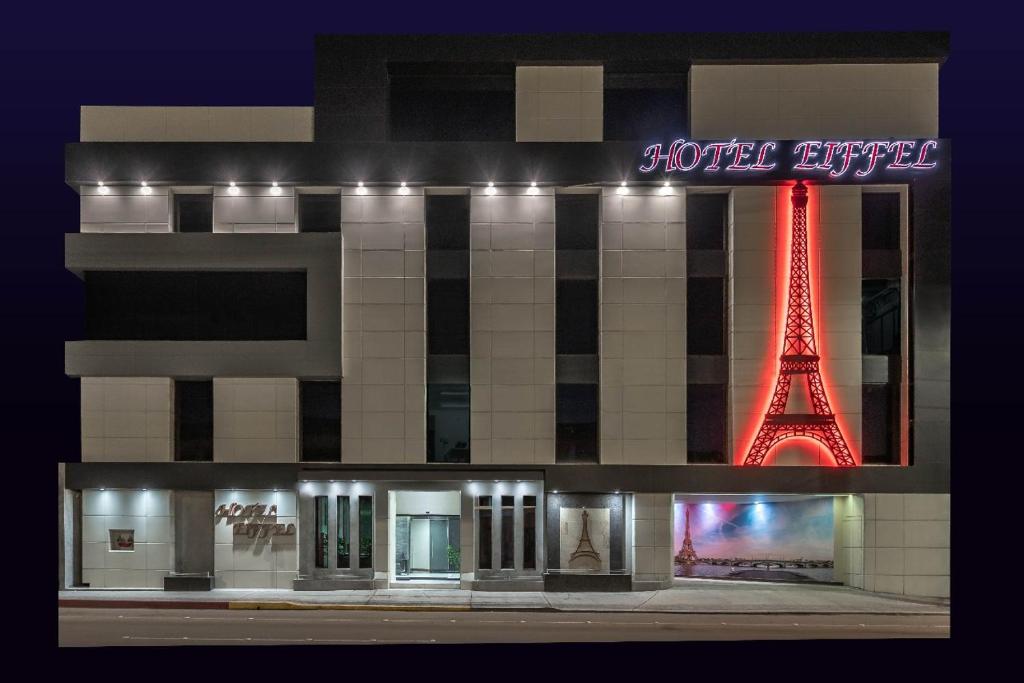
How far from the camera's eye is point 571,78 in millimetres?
33312

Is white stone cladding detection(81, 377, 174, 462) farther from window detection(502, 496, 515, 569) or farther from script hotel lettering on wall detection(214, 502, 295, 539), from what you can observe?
window detection(502, 496, 515, 569)

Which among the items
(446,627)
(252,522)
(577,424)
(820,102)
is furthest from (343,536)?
(820,102)

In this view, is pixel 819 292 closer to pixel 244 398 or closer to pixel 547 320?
pixel 547 320

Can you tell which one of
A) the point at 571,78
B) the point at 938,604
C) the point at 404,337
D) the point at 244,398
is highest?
the point at 571,78

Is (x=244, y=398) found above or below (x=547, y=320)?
below

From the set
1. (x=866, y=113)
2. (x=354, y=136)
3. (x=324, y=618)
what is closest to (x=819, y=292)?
(x=866, y=113)

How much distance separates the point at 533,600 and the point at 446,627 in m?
3.96

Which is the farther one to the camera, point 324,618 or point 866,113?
point 866,113

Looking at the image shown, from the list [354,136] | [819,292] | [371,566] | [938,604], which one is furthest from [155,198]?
[938,604]

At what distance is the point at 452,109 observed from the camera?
3506cm

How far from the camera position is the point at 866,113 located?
32969 millimetres

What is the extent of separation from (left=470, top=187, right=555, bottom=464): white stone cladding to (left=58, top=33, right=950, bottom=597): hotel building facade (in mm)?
108

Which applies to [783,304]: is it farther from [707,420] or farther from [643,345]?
[643,345]

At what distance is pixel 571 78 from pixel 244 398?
17.5 meters
